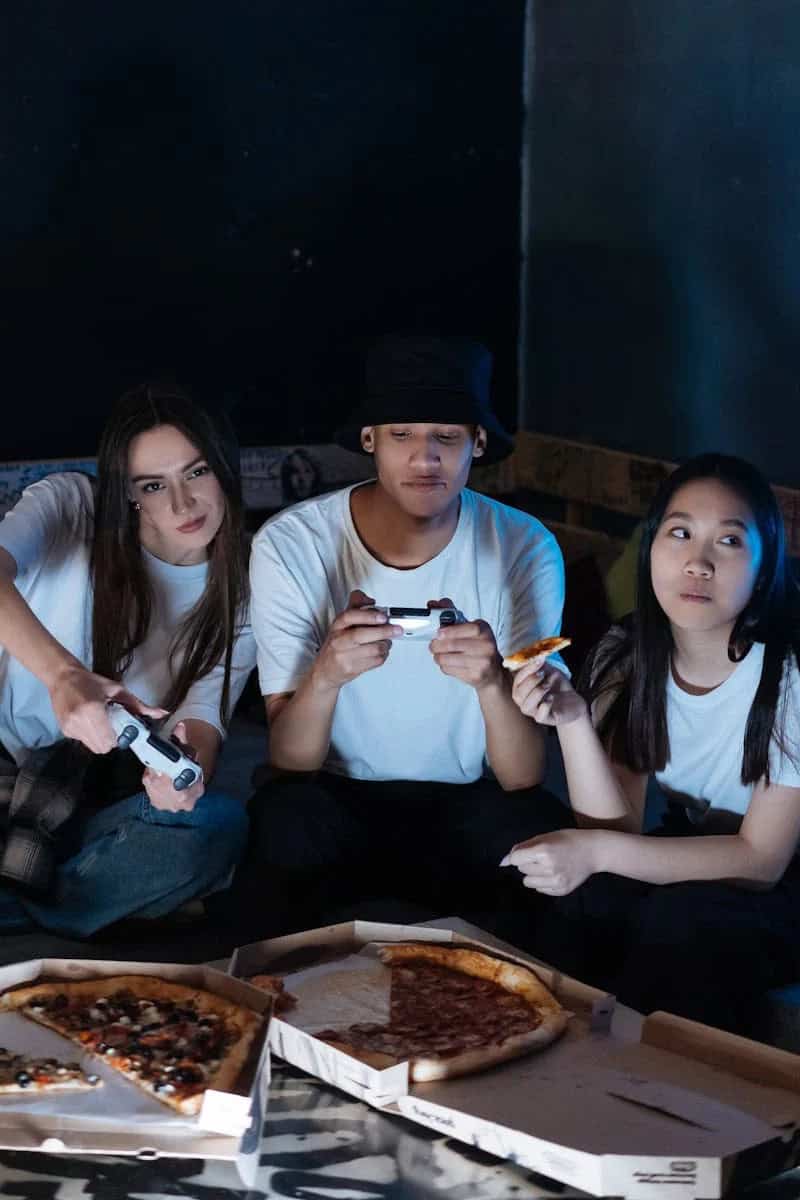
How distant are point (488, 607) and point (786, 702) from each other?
0.55 m

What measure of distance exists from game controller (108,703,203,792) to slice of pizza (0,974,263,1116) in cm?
34

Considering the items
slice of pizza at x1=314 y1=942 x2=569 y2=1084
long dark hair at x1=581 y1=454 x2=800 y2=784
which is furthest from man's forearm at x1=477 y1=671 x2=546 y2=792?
slice of pizza at x1=314 y1=942 x2=569 y2=1084

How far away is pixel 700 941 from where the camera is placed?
87.2 inches

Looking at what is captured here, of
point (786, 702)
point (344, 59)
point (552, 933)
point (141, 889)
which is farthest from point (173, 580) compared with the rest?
point (344, 59)

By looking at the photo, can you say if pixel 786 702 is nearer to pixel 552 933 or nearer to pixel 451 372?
pixel 552 933

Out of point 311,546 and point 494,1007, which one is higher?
point 311,546

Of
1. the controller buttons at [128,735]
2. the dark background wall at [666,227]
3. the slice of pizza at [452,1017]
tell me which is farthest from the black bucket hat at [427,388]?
the dark background wall at [666,227]

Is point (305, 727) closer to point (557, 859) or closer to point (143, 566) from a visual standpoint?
point (143, 566)

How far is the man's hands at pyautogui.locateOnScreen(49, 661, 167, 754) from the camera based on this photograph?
211 cm

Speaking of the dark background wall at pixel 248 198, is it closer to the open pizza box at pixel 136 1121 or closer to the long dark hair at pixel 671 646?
the long dark hair at pixel 671 646

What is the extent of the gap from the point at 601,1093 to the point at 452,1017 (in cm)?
24

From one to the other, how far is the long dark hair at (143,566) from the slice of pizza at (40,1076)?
3.16 ft

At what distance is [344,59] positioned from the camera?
457 cm

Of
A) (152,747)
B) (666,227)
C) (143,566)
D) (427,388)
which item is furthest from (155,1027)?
(666,227)
